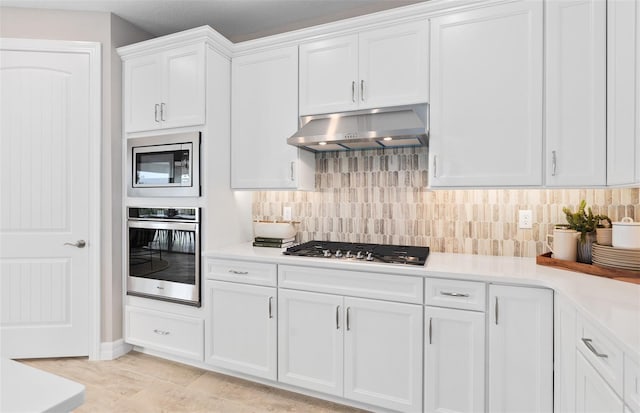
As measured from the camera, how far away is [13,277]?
9.20 feet

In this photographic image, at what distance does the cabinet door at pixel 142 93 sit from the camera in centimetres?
281

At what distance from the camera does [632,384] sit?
103cm

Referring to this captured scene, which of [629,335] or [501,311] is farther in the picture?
[501,311]

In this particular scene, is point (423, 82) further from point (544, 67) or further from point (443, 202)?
point (443, 202)

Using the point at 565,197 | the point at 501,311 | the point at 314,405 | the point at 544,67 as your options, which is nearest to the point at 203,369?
the point at 314,405

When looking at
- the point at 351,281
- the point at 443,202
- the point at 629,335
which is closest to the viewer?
the point at 629,335

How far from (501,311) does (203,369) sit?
2.12m

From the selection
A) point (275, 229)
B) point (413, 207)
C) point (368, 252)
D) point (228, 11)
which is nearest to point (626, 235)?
point (413, 207)

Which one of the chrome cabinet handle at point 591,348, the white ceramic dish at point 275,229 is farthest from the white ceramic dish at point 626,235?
the white ceramic dish at point 275,229

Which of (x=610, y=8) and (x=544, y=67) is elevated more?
(x=610, y=8)

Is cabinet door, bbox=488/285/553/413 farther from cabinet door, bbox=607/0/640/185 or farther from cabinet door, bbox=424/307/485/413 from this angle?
cabinet door, bbox=607/0/640/185

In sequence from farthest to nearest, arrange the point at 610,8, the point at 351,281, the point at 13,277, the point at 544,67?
the point at 13,277 → the point at 351,281 → the point at 544,67 → the point at 610,8

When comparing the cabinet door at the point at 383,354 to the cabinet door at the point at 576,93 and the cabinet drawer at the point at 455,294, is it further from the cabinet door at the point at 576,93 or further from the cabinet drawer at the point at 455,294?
the cabinet door at the point at 576,93

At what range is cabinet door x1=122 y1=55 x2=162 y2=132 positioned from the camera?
2812mm
